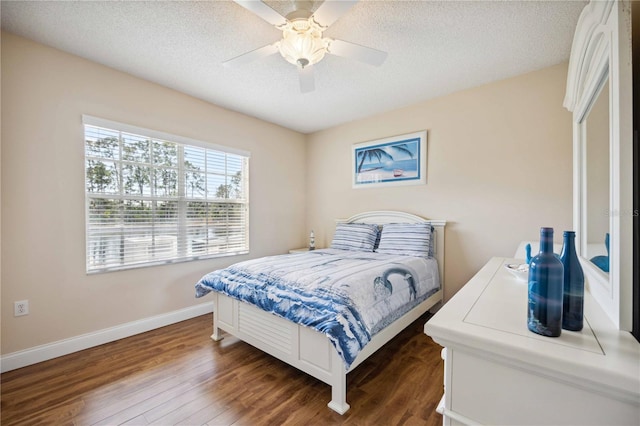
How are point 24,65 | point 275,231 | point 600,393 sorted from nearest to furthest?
point 600,393 → point 24,65 → point 275,231

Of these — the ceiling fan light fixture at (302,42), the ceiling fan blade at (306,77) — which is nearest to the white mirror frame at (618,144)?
the ceiling fan light fixture at (302,42)

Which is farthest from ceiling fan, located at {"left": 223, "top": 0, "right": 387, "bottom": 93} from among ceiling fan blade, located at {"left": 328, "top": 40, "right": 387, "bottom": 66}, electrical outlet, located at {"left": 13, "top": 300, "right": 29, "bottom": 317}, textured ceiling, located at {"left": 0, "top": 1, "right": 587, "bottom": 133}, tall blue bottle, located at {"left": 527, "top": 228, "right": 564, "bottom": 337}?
electrical outlet, located at {"left": 13, "top": 300, "right": 29, "bottom": 317}

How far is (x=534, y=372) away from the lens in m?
0.66

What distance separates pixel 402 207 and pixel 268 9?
103 inches

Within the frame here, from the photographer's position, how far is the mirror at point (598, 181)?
876 millimetres

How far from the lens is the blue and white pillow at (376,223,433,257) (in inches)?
117

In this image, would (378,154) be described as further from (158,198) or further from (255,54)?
(158,198)

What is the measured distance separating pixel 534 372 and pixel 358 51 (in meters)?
1.94

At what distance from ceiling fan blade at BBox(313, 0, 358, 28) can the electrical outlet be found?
301 cm

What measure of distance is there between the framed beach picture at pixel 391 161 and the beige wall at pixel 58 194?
7.51ft

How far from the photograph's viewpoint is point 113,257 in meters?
2.55

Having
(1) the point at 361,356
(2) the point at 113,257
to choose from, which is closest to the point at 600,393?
(1) the point at 361,356

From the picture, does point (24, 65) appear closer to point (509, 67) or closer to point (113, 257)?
point (113, 257)

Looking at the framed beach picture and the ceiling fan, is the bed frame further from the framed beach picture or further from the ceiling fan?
the ceiling fan
